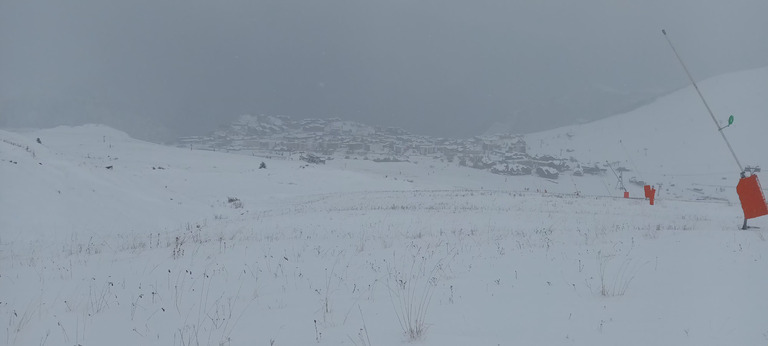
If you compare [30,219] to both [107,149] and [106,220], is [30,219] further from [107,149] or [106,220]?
[107,149]

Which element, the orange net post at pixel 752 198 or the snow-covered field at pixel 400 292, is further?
the orange net post at pixel 752 198

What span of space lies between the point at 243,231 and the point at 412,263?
856 cm

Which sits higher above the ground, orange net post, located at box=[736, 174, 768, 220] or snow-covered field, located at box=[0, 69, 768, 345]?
orange net post, located at box=[736, 174, 768, 220]

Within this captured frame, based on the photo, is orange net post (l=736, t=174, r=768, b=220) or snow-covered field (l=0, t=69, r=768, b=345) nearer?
snow-covered field (l=0, t=69, r=768, b=345)

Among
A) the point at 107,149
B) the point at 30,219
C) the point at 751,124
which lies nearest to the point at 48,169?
the point at 30,219

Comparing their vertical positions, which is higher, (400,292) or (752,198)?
(752,198)

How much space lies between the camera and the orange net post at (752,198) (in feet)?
37.5

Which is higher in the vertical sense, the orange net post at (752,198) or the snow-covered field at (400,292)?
the orange net post at (752,198)

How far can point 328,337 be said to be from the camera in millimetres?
4449

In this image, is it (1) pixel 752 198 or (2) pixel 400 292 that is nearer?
(2) pixel 400 292

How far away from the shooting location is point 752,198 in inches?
457

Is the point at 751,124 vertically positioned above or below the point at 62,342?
above

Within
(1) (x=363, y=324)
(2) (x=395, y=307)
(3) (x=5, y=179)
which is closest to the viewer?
(1) (x=363, y=324)

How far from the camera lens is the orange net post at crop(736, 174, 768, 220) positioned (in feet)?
37.5
